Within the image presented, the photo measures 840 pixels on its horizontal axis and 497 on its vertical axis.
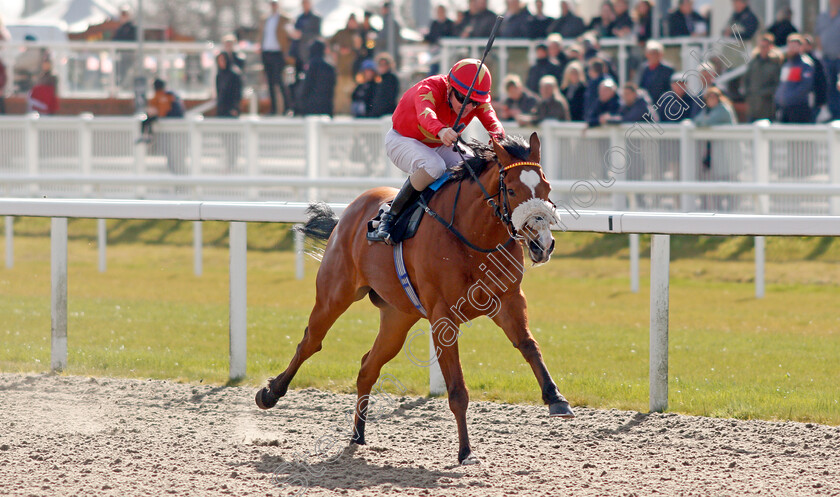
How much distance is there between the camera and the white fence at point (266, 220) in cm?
569

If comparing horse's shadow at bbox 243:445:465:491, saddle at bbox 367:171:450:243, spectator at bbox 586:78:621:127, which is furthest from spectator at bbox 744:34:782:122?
horse's shadow at bbox 243:445:465:491

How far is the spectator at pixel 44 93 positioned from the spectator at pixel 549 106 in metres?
7.65

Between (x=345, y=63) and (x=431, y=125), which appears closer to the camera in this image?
(x=431, y=125)

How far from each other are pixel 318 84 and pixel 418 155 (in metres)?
9.23

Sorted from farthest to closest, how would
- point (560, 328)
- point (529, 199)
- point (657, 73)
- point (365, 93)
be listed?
point (365, 93)
point (657, 73)
point (560, 328)
point (529, 199)

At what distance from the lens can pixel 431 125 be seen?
505 cm

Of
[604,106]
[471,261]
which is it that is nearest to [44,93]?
[604,106]

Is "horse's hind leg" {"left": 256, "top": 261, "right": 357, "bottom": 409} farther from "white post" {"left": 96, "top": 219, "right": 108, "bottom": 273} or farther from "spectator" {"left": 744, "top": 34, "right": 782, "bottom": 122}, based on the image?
"spectator" {"left": 744, "top": 34, "right": 782, "bottom": 122}

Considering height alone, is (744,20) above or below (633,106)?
above

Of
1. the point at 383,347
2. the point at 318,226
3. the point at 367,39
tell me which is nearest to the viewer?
the point at 383,347

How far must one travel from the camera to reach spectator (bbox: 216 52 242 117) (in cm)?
1504

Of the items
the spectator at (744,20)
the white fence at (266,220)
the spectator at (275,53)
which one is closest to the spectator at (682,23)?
the spectator at (744,20)

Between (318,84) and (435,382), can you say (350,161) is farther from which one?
(435,382)

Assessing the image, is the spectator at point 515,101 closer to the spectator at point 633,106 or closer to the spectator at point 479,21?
the spectator at point 633,106
